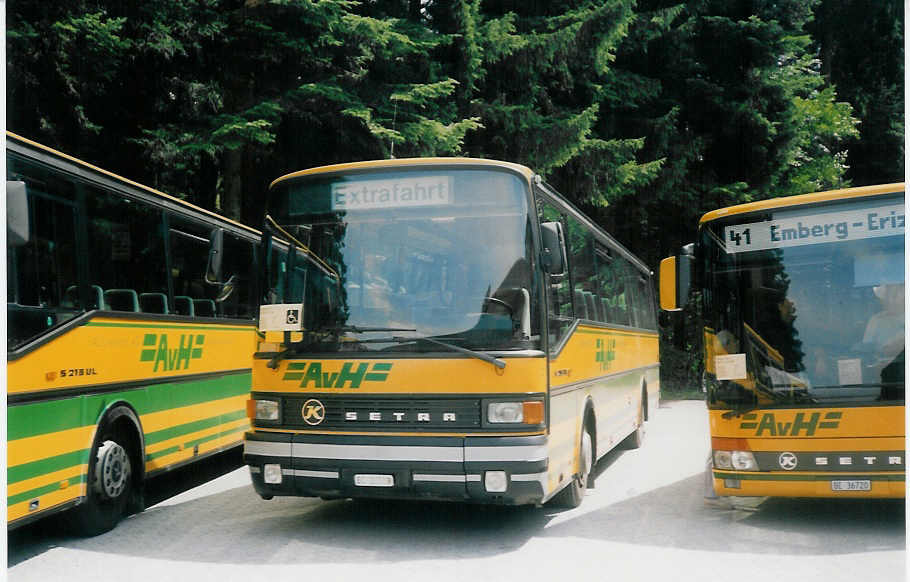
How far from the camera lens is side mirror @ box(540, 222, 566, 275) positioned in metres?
6.91

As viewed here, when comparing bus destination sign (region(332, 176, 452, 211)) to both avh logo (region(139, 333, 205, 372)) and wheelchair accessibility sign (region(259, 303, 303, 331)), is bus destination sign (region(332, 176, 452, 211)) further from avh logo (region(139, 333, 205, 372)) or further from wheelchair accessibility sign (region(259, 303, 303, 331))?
avh logo (region(139, 333, 205, 372))

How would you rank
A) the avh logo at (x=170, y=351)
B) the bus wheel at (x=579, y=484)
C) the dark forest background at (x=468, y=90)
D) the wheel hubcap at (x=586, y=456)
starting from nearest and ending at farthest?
the bus wheel at (x=579, y=484) → the avh logo at (x=170, y=351) → the wheel hubcap at (x=586, y=456) → the dark forest background at (x=468, y=90)

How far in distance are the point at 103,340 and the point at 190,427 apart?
209 cm

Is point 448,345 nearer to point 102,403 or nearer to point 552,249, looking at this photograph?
point 552,249

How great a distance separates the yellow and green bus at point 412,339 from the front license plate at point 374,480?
0.01m

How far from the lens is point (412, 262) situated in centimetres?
688

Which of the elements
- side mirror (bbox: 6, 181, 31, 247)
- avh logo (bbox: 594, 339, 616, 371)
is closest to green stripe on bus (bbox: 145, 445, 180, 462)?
side mirror (bbox: 6, 181, 31, 247)

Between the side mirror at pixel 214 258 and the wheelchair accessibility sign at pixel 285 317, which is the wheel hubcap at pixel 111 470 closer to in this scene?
the side mirror at pixel 214 258

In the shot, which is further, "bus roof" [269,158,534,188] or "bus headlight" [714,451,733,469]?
"bus headlight" [714,451,733,469]

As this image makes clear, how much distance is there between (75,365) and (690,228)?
19.9 meters

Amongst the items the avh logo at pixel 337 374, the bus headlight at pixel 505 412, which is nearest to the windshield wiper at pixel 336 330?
the avh logo at pixel 337 374

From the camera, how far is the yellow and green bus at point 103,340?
6219mm

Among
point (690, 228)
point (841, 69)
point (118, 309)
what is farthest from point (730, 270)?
point (841, 69)

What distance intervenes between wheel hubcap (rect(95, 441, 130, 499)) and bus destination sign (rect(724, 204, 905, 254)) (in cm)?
527
